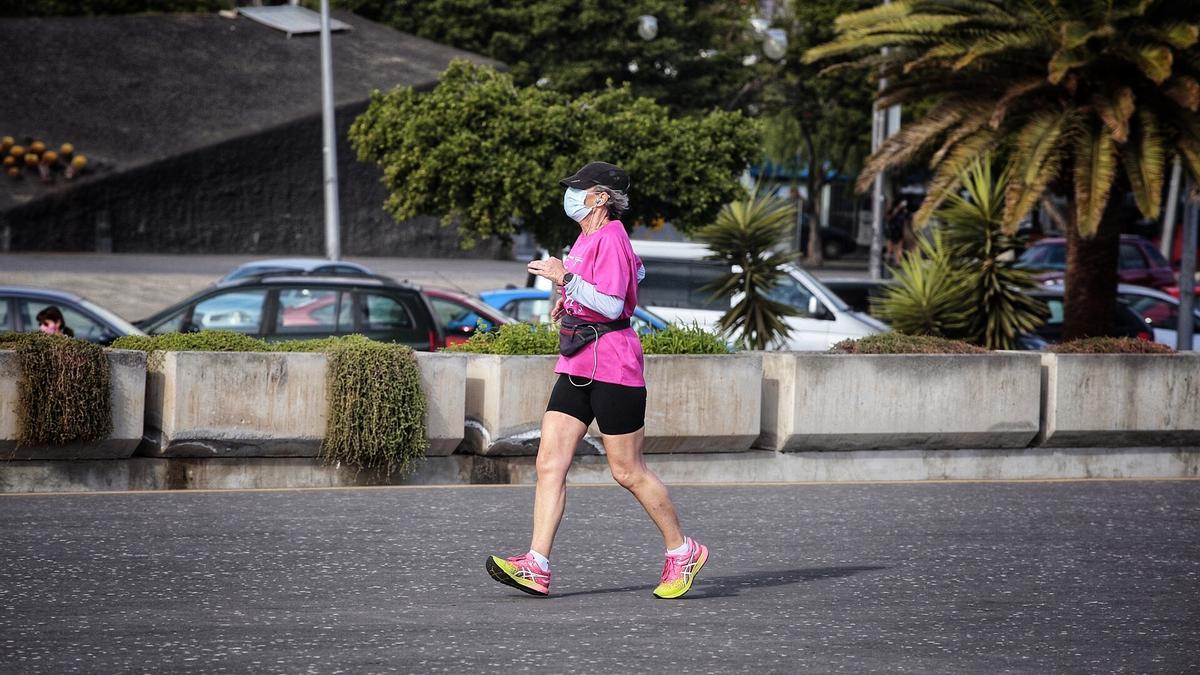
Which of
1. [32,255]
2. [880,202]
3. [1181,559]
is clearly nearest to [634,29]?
[880,202]

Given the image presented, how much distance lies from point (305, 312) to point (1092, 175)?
24.8 ft

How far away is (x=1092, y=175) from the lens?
50.7ft

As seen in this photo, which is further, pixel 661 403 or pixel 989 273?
pixel 989 273

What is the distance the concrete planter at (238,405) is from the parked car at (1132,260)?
23972 millimetres

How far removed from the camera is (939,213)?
17672 mm

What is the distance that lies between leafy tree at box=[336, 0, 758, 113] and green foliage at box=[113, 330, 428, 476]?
32557mm

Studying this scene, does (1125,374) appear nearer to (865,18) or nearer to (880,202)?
(865,18)

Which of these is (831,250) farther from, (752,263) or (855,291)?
(752,263)

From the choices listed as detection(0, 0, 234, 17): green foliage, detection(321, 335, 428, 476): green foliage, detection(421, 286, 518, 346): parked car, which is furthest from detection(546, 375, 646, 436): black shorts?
detection(0, 0, 234, 17): green foliage

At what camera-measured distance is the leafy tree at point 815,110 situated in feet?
148

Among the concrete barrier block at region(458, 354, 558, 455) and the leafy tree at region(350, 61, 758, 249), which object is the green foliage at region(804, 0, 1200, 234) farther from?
the concrete barrier block at region(458, 354, 558, 455)

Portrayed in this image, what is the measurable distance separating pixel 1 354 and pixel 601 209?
4.38 m

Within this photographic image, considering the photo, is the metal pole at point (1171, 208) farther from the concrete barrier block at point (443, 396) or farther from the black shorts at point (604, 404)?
the black shorts at point (604, 404)

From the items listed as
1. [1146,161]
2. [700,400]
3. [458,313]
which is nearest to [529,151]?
[458,313]
